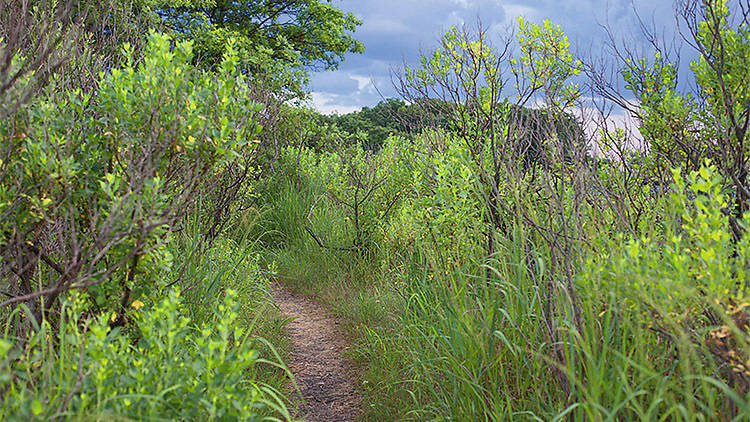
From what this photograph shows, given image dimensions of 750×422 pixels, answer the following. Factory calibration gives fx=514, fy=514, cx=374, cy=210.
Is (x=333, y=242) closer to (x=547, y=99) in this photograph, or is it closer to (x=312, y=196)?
(x=312, y=196)

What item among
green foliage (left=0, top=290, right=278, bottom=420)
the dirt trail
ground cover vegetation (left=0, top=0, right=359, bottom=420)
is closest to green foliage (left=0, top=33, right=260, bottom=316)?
ground cover vegetation (left=0, top=0, right=359, bottom=420)

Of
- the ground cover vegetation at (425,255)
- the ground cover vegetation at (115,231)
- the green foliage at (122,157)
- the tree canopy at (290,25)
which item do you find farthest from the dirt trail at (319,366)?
the tree canopy at (290,25)

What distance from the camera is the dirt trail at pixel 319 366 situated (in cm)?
389

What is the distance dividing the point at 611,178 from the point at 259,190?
6358 millimetres

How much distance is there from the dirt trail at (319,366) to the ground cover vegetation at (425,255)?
0.17m

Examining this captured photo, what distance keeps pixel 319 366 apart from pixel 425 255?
1503 millimetres

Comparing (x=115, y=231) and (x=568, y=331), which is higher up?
(x=115, y=231)

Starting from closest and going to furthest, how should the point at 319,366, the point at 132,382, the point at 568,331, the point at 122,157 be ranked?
the point at 132,382
the point at 568,331
the point at 122,157
the point at 319,366

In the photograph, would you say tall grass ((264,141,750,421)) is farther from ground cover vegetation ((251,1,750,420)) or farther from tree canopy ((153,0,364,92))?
tree canopy ((153,0,364,92))

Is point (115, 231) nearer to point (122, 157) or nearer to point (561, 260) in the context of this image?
point (122, 157)

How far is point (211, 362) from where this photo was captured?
1.87 metres

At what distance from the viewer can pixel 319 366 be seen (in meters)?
4.61

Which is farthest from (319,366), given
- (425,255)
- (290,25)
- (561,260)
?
(290,25)

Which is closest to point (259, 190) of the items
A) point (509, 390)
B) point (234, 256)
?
point (234, 256)
